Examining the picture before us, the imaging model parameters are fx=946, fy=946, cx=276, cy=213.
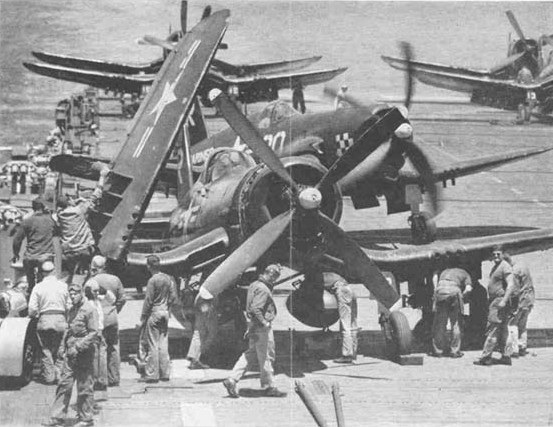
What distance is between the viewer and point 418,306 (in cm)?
1502

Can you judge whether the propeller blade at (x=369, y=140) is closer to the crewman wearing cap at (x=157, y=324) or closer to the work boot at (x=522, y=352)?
the crewman wearing cap at (x=157, y=324)

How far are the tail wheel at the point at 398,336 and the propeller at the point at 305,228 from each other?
484mm

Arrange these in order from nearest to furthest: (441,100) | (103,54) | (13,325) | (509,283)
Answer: (13,325)
(509,283)
(103,54)
(441,100)

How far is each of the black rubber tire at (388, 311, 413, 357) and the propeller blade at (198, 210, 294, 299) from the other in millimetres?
2111

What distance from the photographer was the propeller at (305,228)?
1209cm

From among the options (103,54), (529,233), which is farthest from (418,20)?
(529,233)

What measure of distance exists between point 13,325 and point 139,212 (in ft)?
8.66

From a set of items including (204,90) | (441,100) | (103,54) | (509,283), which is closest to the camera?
(509,283)

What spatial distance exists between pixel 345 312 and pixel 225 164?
10.0ft

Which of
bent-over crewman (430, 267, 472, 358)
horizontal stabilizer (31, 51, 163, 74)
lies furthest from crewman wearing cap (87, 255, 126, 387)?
horizontal stabilizer (31, 51, 163, 74)

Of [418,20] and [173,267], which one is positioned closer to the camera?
[173,267]

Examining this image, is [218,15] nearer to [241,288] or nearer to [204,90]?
[241,288]

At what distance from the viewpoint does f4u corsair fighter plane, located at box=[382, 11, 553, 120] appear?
34750 mm

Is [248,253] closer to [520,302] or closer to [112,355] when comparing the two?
[112,355]
